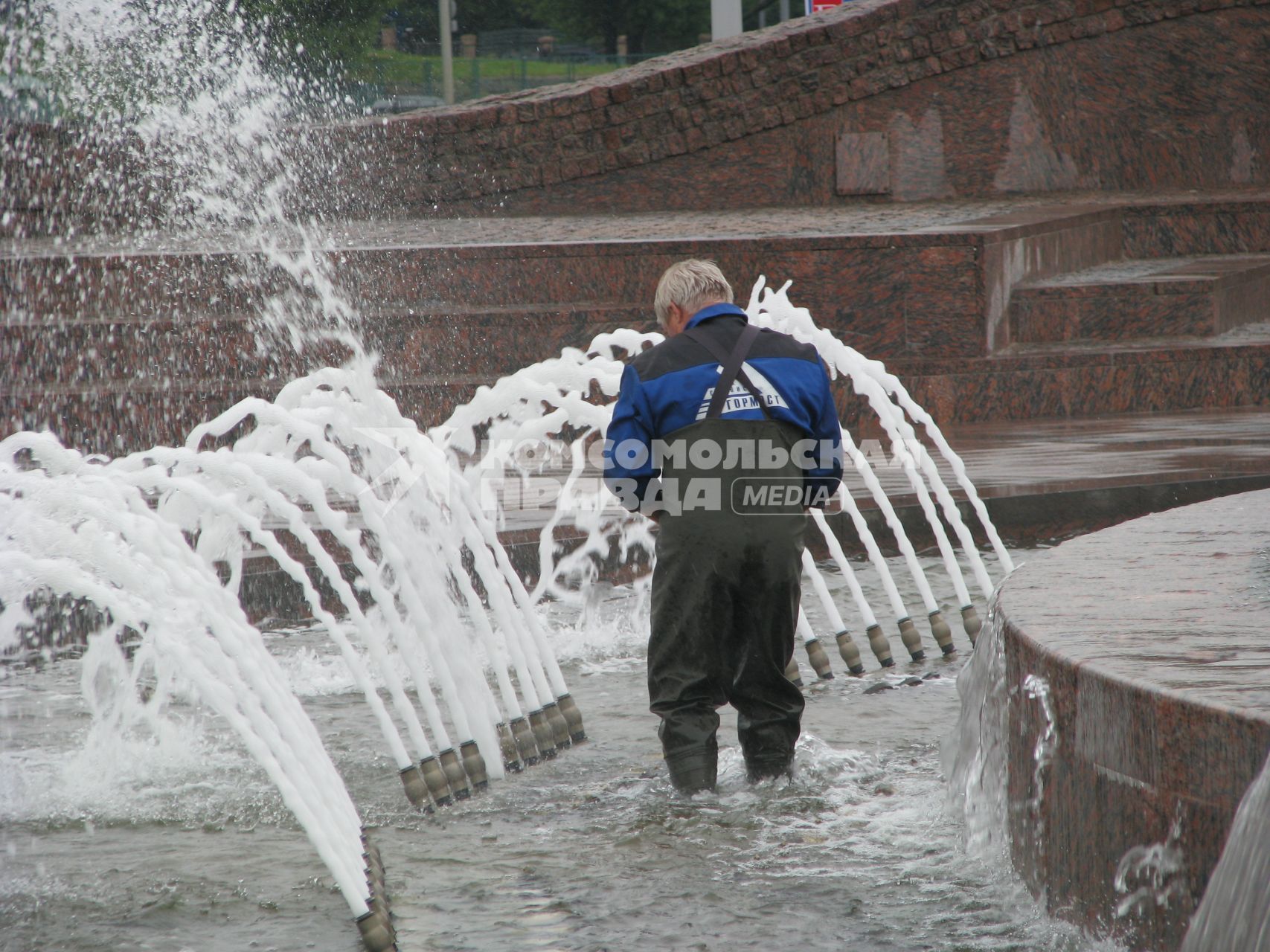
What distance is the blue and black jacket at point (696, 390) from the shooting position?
4.07m

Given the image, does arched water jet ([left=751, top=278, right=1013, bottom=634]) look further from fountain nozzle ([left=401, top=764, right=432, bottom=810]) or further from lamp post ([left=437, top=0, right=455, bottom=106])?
lamp post ([left=437, top=0, right=455, bottom=106])

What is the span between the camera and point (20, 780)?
456cm

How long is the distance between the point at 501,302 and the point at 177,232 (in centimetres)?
469

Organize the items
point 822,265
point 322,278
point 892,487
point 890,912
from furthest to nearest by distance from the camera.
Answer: point 322,278, point 822,265, point 892,487, point 890,912

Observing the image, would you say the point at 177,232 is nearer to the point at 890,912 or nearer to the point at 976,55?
the point at 976,55

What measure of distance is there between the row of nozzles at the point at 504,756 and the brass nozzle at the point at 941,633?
141 cm

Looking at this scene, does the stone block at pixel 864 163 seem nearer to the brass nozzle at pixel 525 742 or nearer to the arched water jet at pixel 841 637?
the arched water jet at pixel 841 637

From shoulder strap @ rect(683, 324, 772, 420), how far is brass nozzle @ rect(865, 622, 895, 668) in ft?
5.90

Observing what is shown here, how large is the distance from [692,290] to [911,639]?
2071 millimetres

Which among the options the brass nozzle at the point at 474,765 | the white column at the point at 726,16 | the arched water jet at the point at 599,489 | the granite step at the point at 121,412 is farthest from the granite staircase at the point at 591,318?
the white column at the point at 726,16

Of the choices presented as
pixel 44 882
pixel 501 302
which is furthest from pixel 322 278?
pixel 44 882

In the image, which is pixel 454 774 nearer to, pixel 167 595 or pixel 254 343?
pixel 167 595

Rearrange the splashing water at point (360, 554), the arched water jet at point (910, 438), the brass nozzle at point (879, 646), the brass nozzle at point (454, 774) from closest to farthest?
the splashing water at point (360, 554) → the brass nozzle at point (454, 774) → the brass nozzle at point (879, 646) → the arched water jet at point (910, 438)

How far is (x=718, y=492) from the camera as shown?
4.09 metres
